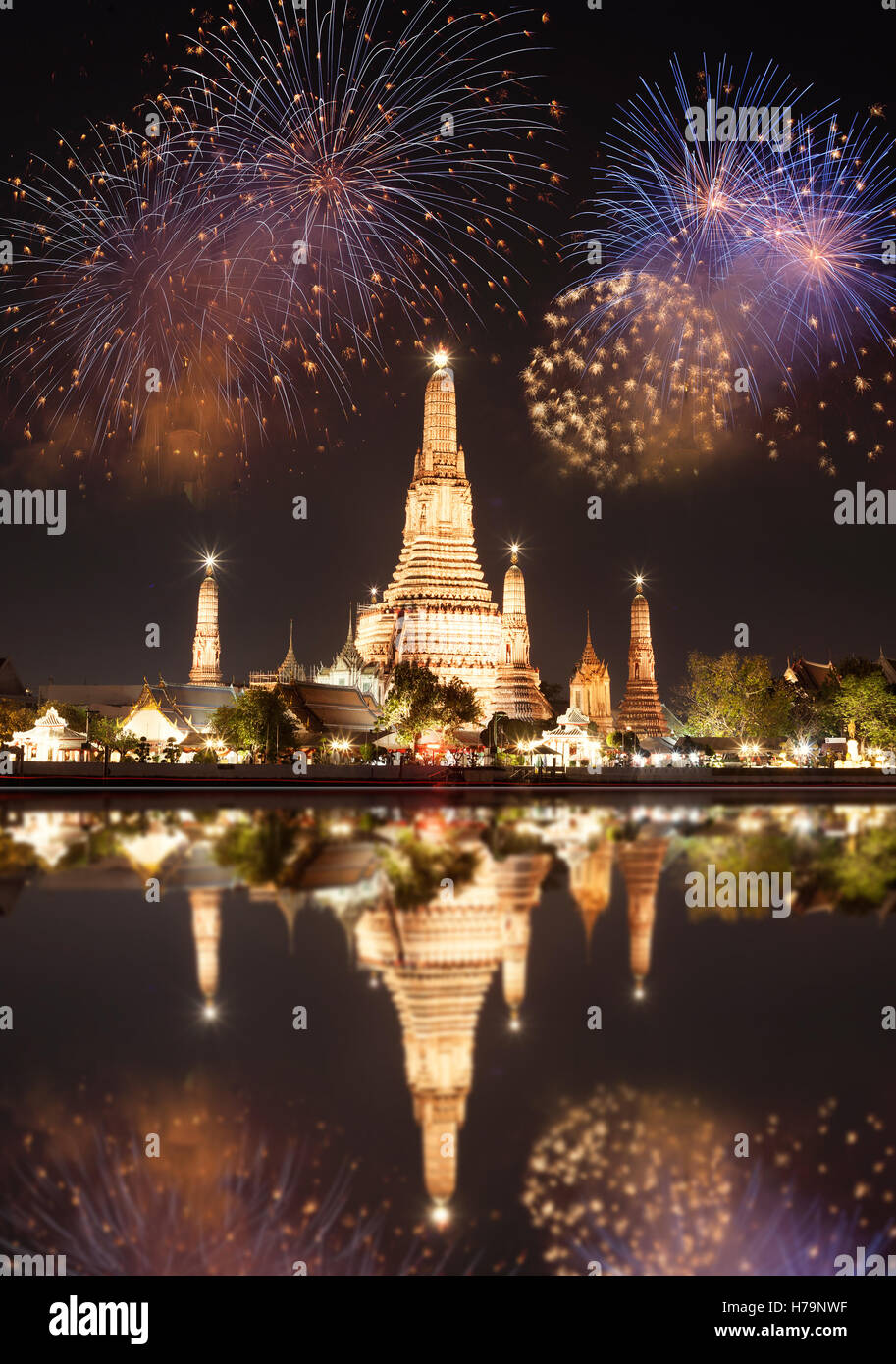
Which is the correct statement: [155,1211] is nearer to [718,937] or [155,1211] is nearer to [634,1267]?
[634,1267]

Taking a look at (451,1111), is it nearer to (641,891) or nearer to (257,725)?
(641,891)

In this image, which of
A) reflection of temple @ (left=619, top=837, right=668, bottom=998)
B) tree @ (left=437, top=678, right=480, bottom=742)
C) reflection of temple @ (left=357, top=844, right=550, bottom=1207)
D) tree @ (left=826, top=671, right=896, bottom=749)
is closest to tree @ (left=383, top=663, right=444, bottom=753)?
tree @ (left=437, top=678, right=480, bottom=742)

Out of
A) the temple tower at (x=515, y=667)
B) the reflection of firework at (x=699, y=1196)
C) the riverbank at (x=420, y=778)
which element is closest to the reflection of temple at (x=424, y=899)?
the reflection of firework at (x=699, y=1196)

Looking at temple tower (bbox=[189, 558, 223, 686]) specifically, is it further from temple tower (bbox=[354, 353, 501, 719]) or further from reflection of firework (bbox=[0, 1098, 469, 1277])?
reflection of firework (bbox=[0, 1098, 469, 1277])

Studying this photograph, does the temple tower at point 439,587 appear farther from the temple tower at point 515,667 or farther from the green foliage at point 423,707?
the green foliage at point 423,707

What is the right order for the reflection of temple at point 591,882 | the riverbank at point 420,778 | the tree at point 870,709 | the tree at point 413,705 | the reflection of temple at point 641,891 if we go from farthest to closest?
the tree at point 413,705
the tree at point 870,709
the riverbank at point 420,778
the reflection of temple at point 591,882
the reflection of temple at point 641,891

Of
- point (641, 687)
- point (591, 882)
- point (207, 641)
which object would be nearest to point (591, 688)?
point (641, 687)

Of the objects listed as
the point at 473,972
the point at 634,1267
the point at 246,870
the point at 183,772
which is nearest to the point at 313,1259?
the point at 634,1267
